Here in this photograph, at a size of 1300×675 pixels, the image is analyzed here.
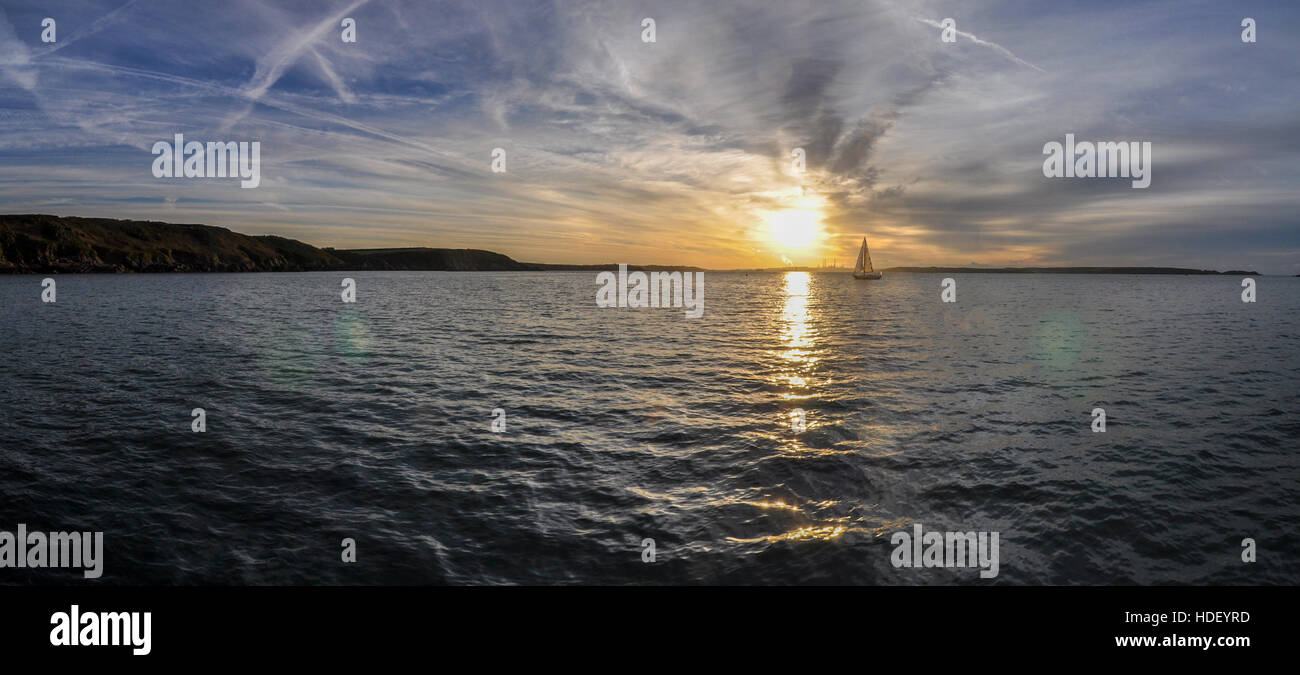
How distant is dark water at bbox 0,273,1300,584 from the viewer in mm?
12734

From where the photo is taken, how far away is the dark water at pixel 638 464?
501 inches

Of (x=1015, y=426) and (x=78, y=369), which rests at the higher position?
(x=78, y=369)

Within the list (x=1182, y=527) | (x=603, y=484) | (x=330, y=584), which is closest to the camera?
(x=330, y=584)

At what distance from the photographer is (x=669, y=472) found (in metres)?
17.7

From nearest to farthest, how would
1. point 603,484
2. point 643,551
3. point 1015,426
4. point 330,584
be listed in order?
point 330,584 → point 643,551 → point 603,484 → point 1015,426

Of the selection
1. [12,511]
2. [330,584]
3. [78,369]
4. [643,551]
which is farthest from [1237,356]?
[78,369]

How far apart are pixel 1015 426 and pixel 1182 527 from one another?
9.27 metres

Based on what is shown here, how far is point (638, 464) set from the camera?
1833 centimetres
